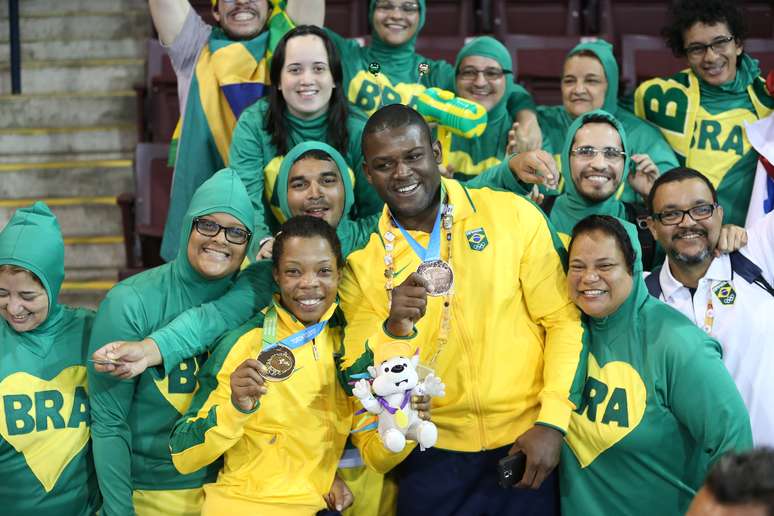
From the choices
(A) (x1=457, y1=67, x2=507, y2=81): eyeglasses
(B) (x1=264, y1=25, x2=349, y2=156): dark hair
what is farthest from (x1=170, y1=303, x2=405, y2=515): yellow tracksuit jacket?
(A) (x1=457, y1=67, x2=507, y2=81): eyeglasses

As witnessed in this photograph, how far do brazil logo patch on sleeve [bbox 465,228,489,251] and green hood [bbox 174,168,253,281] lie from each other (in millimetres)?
763

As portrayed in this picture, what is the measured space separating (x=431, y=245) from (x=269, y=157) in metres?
1.12

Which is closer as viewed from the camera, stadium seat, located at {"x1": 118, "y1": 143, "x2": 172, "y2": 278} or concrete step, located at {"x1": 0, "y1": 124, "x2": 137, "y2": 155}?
stadium seat, located at {"x1": 118, "y1": 143, "x2": 172, "y2": 278}

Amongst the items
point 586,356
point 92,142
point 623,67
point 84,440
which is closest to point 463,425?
point 586,356

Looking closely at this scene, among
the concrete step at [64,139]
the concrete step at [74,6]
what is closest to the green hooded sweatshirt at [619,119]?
the concrete step at [64,139]

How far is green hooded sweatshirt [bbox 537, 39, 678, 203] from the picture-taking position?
4082 mm

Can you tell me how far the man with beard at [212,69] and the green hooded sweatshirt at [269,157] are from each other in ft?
1.33

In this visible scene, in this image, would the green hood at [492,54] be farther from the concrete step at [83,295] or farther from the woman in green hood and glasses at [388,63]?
the concrete step at [83,295]

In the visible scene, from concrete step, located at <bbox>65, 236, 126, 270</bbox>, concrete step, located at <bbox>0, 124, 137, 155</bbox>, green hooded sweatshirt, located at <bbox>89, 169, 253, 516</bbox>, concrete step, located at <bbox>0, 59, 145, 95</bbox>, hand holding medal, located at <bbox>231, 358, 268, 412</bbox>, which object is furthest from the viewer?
concrete step, located at <bbox>0, 59, 145, 95</bbox>

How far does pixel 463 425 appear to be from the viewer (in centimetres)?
281

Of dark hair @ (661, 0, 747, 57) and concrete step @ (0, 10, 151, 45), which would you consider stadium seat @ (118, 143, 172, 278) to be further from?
dark hair @ (661, 0, 747, 57)

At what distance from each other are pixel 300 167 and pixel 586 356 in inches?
46.9

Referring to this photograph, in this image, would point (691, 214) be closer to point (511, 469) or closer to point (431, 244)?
point (431, 244)

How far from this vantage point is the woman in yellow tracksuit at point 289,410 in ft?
9.11
